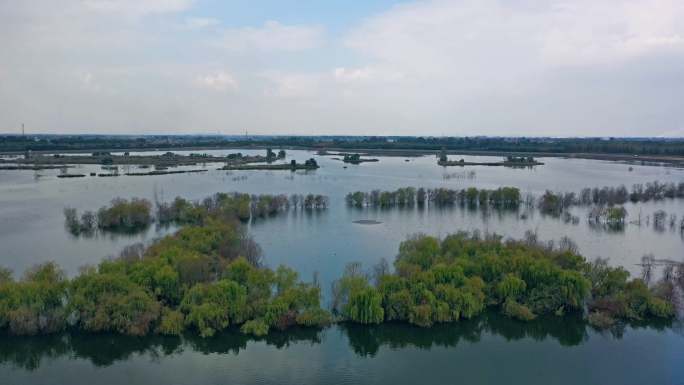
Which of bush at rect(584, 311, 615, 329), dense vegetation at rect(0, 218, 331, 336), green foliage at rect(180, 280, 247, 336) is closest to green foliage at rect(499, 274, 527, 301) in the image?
bush at rect(584, 311, 615, 329)

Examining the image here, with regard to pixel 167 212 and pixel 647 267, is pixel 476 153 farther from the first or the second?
pixel 647 267

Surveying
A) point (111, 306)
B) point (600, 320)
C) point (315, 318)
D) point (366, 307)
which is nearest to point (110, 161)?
point (111, 306)

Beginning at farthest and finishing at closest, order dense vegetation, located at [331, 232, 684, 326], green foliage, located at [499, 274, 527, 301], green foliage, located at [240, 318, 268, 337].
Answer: green foliage, located at [499, 274, 527, 301], dense vegetation, located at [331, 232, 684, 326], green foliage, located at [240, 318, 268, 337]

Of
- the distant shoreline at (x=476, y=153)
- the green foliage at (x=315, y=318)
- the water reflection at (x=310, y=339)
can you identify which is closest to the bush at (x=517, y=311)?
the water reflection at (x=310, y=339)

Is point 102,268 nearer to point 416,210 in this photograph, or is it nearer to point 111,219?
point 111,219

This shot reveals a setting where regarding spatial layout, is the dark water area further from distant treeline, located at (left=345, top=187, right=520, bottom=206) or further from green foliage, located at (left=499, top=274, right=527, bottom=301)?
distant treeline, located at (left=345, top=187, right=520, bottom=206)

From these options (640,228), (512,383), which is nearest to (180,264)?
(512,383)
